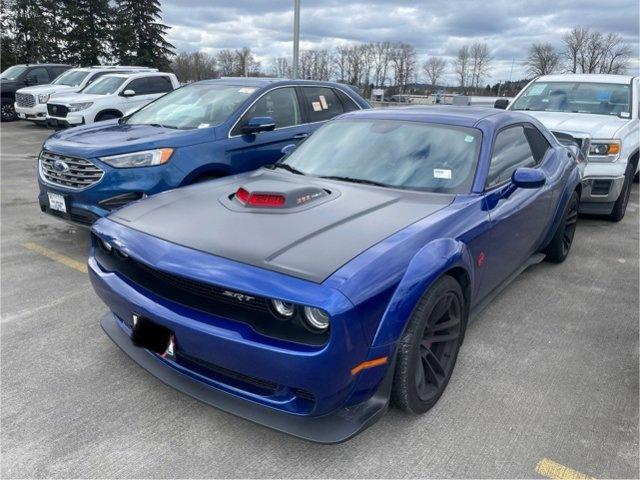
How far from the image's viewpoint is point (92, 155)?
4551mm

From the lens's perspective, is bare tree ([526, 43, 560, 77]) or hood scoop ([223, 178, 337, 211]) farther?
bare tree ([526, 43, 560, 77])

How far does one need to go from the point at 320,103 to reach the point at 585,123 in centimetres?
341

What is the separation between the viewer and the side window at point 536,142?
14.1ft

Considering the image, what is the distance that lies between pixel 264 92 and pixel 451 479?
4.55 metres

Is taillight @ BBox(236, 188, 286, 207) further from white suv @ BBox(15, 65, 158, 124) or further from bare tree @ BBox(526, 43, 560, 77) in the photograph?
bare tree @ BBox(526, 43, 560, 77)

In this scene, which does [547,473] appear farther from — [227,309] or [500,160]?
[500,160]

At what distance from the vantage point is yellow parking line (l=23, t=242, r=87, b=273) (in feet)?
15.5

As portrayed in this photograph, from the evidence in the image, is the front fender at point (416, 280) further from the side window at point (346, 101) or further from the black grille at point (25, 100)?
the black grille at point (25, 100)

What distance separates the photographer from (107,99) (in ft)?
43.9

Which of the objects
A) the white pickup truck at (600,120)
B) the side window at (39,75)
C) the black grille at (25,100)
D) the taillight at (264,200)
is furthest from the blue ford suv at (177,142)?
the side window at (39,75)

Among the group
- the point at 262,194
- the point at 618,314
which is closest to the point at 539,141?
the point at 618,314

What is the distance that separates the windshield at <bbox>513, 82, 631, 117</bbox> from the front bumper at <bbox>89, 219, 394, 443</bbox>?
652 cm

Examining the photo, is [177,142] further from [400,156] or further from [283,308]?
[283,308]

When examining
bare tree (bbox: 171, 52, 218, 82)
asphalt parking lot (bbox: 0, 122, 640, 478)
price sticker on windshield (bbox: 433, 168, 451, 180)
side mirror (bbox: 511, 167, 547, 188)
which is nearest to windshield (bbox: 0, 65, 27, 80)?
asphalt parking lot (bbox: 0, 122, 640, 478)
